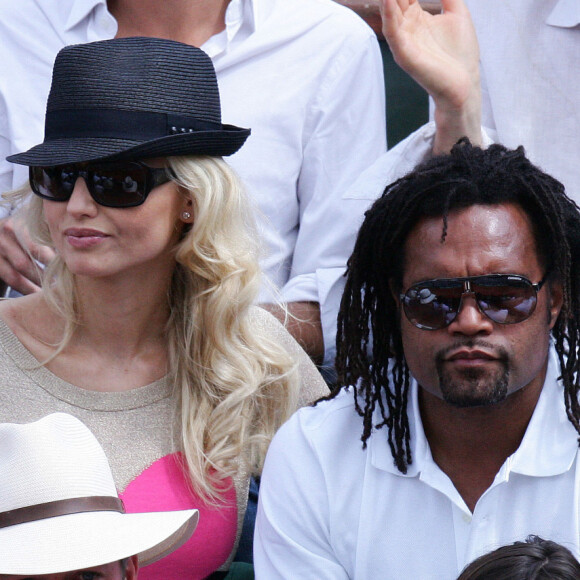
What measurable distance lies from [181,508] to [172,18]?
57.9 inches

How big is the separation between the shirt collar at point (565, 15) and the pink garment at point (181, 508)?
5.16ft

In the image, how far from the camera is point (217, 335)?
281 centimetres

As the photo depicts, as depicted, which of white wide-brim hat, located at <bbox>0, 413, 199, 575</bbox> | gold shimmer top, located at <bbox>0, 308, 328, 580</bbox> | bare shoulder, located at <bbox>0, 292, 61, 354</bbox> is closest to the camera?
white wide-brim hat, located at <bbox>0, 413, 199, 575</bbox>

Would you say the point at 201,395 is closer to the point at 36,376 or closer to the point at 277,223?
the point at 36,376

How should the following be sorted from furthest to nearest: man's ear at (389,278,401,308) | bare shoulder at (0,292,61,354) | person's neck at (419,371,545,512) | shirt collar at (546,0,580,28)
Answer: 1. shirt collar at (546,0,580,28)
2. bare shoulder at (0,292,61,354)
3. man's ear at (389,278,401,308)
4. person's neck at (419,371,545,512)

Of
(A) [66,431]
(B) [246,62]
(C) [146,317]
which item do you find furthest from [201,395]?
(B) [246,62]

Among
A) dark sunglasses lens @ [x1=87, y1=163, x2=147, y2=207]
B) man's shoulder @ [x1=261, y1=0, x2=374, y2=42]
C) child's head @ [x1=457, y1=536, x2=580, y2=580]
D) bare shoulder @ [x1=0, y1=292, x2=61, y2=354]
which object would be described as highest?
man's shoulder @ [x1=261, y1=0, x2=374, y2=42]

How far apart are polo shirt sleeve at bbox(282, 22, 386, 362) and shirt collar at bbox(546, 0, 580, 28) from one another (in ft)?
1.71

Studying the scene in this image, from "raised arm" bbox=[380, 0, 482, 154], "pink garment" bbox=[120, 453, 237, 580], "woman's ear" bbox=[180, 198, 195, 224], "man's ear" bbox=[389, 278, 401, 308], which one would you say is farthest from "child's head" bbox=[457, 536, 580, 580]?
"raised arm" bbox=[380, 0, 482, 154]

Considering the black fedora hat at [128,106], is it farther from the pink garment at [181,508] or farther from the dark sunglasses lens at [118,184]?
the pink garment at [181,508]

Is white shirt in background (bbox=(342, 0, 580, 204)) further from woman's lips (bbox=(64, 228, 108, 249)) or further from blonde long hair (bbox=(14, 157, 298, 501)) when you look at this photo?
woman's lips (bbox=(64, 228, 108, 249))

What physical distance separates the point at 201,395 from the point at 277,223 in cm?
74

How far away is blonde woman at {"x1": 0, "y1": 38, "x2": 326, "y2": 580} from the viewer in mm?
2594

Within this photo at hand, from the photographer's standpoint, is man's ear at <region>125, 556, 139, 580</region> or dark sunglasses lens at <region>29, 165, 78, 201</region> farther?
dark sunglasses lens at <region>29, 165, 78, 201</region>
